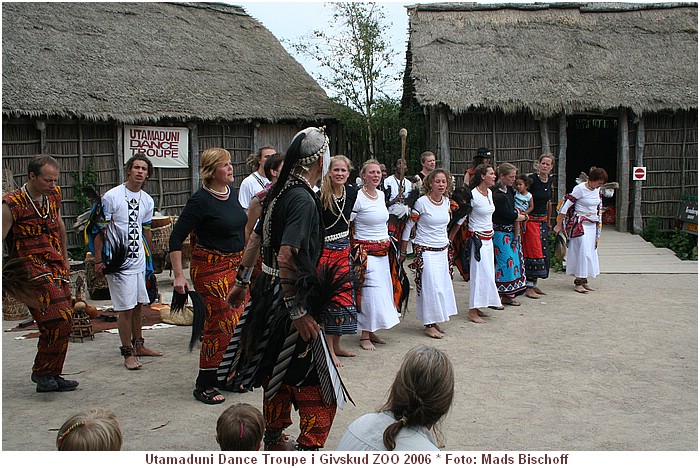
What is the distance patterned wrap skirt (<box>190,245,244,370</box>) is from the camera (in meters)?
5.13

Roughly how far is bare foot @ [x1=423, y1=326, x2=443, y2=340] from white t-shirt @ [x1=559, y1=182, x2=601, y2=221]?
124 inches

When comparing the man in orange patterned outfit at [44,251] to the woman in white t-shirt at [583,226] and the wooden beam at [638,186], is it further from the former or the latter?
the wooden beam at [638,186]

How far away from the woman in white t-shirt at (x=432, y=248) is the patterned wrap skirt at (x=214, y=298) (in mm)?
2440

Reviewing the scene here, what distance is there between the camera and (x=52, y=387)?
17.6ft

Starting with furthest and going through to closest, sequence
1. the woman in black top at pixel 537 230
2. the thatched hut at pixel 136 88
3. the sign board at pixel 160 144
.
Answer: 1. the sign board at pixel 160 144
2. the thatched hut at pixel 136 88
3. the woman in black top at pixel 537 230

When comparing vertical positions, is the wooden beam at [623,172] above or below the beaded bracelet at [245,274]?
above

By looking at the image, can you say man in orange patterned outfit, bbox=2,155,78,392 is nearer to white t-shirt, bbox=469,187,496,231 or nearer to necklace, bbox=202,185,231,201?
necklace, bbox=202,185,231,201

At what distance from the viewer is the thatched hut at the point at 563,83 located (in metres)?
13.4

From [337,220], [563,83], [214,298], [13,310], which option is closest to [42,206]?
[214,298]

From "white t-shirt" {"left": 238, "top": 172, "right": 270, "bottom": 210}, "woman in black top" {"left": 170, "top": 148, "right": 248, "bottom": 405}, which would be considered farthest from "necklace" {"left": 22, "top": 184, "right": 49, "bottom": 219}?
"white t-shirt" {"left": 238, "top": 172, "right": 270, "bottom": 210}

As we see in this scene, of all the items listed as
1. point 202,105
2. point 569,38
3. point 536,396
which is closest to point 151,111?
point 202,105

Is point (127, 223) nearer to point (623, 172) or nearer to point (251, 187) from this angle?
point (251, 187)

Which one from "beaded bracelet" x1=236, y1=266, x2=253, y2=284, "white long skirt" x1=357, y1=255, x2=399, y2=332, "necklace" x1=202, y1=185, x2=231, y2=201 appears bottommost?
A: "white long skirt" x1=357, y1=255, x2=399, y2=332

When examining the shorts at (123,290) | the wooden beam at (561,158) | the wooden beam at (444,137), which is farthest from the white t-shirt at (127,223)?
the wooden beam at (561,158)
